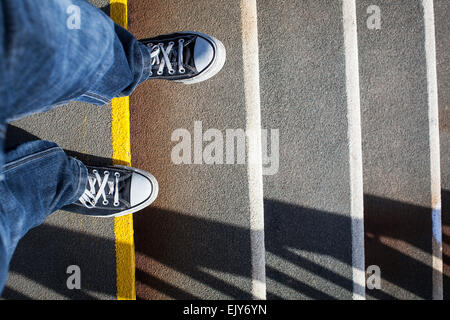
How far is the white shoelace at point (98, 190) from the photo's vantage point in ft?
6.99

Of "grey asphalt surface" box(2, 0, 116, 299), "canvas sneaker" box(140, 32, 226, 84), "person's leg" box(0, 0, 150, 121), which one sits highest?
"canvas sneaker" box(140, 32, 226, 84)

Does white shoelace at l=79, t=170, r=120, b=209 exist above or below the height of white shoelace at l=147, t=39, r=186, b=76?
below

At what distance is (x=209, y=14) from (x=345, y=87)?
120cm

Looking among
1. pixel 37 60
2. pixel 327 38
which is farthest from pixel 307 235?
pixel 37 60

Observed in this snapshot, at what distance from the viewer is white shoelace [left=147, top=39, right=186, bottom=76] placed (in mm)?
2129

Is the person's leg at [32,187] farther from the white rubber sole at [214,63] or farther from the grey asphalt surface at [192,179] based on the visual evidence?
the white rubber sole at [214,63]

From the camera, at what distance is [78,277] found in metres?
2.25

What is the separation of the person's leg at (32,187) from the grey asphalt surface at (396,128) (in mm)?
2176

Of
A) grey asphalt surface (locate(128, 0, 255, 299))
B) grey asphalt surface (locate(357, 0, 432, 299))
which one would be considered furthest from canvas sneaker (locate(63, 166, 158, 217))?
grey asphalt surface (locate(357, 0, 432, 299))

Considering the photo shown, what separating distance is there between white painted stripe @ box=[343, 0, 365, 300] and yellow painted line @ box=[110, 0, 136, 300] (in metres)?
1.72

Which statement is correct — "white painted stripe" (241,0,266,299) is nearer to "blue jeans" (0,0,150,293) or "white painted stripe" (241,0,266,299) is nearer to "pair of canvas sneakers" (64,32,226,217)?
"pair of canvas sneakers" (64,32,226,217)

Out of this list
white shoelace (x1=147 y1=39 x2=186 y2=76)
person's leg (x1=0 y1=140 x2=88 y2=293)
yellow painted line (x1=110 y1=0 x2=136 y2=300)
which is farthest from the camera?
yellow painted line (x1=110 y1=0 x2=136 y2=300)

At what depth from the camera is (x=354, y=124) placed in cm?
223

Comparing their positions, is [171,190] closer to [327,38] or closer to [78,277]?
[78,277]
